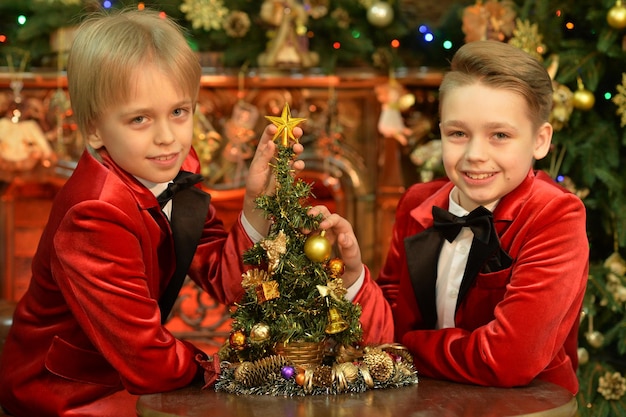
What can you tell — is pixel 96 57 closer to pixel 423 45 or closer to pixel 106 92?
pixel 106 92

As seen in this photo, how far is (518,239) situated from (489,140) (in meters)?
0.22

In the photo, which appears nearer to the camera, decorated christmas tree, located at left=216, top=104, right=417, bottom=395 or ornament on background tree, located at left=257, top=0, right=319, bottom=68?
decorated christmas tree, located at left=216, top=104, right=417, bottom=395

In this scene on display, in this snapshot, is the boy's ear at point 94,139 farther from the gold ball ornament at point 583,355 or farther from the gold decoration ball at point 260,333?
the gold ball ornament at point 583,355

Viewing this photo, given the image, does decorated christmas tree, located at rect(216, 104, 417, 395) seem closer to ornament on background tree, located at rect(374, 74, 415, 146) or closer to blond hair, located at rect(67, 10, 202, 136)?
Result: blond hair, located at rect(67, 10, 202, 136)

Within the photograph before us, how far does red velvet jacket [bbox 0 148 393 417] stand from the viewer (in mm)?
1924

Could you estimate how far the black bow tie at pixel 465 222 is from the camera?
81.2 inches

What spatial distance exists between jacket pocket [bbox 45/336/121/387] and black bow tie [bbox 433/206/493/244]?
821 mm

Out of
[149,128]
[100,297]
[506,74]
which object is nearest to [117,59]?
[149,128]

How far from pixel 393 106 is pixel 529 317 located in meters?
2.32

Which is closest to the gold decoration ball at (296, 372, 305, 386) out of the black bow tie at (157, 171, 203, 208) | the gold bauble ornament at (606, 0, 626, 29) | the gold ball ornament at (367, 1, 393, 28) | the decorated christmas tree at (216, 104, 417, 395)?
the decorated christmas tree at (216, 104, 417, 395)

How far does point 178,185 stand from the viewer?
2227 mm

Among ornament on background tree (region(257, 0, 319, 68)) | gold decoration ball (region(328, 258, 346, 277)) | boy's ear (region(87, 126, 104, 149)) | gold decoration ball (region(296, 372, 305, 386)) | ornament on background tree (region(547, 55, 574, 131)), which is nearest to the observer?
gold decoration ball (region(296, 372, 305, 386))

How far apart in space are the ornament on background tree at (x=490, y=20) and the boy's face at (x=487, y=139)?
1.51 meters

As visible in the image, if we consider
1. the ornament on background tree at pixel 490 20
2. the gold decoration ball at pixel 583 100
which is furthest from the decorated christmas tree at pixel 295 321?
the ornament on background tree at pixel 490 20
